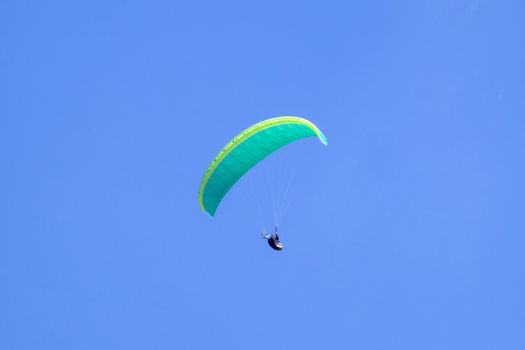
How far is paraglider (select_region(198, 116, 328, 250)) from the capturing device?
4706cm

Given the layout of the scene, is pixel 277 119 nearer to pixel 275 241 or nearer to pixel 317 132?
pixel 317 132

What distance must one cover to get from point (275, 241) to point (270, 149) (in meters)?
4.73

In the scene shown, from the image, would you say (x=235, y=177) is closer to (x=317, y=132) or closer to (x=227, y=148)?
(x=227, y=148)

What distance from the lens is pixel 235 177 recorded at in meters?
48.6

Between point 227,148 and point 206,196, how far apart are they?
307 centimetres

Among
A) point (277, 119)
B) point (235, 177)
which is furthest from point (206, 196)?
point (277, 119)

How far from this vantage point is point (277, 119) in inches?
1854

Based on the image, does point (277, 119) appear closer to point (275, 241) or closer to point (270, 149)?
point (270, 149)

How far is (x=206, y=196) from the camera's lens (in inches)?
1940

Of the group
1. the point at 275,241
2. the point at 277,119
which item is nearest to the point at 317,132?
the point at 277,119

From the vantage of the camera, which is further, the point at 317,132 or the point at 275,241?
A: the point at 275,241

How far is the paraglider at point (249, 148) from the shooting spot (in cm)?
4706

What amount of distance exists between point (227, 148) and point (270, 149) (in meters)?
2.10

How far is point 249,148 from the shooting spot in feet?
156
